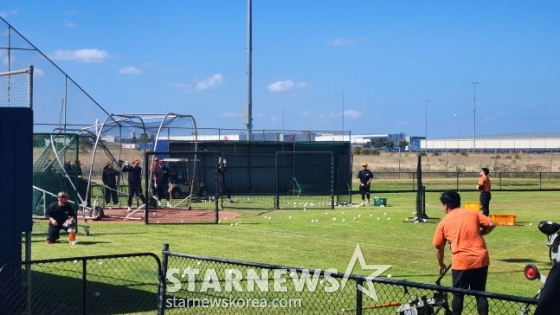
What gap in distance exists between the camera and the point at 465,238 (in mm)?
9047

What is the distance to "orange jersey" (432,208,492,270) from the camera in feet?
29.4

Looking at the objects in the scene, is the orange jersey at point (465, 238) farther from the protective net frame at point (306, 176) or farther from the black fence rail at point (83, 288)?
the protective net frame at point (306, 176)

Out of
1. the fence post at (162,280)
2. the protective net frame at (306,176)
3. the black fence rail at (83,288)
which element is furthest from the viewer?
the protective net frame at (306,176)

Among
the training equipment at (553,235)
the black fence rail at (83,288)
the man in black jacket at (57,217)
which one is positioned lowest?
the black fence rail at (83,288)

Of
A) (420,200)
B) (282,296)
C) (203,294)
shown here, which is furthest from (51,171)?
(282,296)

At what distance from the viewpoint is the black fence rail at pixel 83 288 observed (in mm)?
10031

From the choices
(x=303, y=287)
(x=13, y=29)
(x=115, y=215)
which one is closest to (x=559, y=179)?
(x=115, y=215)

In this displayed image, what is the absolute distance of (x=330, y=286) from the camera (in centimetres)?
1105

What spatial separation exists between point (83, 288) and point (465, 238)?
4.48 meters

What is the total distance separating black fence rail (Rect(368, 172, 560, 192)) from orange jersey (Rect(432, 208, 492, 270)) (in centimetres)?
3549

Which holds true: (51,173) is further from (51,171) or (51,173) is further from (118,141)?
(118,141)

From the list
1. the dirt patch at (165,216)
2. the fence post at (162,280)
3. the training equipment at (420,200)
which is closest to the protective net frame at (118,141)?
the dirt patch at (165,216)

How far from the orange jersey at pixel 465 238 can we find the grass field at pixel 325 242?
10.5 feet

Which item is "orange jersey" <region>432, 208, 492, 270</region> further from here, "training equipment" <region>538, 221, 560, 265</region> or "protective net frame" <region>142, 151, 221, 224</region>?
"protective net frame" <region>142, 151, 221, 224</region>
